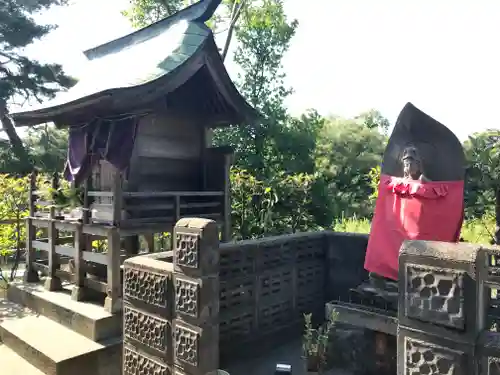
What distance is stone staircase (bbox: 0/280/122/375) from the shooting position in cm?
616

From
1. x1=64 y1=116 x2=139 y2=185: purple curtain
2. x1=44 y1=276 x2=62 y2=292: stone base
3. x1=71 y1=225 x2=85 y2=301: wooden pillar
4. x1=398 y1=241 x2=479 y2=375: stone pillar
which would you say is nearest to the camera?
x1=398 y1=241 x2=479 y2=375: stone pillar

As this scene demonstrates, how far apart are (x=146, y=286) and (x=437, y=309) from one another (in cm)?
298

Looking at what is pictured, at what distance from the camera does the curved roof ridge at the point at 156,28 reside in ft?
27.9

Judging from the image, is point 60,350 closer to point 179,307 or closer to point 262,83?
point 179,307

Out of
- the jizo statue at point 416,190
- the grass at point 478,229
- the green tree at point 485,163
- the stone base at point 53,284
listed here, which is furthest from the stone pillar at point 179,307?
the grass at point 478,229

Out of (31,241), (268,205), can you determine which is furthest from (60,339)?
(268,205)

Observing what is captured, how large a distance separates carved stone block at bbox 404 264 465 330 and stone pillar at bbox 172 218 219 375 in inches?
74.5

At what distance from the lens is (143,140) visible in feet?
26.7

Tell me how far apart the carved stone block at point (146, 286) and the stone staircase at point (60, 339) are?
7.29 ft

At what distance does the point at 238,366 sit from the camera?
6.04 meters

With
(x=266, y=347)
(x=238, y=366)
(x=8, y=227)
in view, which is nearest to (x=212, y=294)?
(x=238, y=366)

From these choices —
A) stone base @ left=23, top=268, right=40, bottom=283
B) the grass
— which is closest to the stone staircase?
stone base @ left=23, top=268, right=40, bottom=283

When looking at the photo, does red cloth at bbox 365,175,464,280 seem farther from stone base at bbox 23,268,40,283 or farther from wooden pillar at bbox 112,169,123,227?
stone base at bbox 23,268,40,283

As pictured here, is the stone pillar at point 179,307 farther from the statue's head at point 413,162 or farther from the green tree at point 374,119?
the green tree at point 374,119
